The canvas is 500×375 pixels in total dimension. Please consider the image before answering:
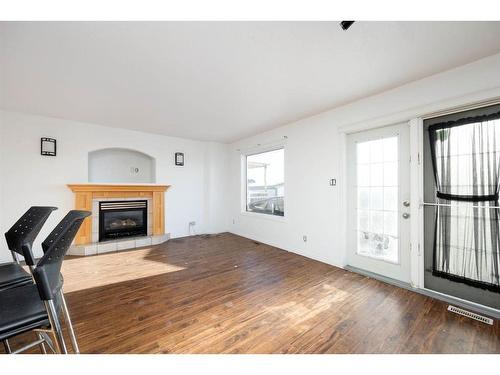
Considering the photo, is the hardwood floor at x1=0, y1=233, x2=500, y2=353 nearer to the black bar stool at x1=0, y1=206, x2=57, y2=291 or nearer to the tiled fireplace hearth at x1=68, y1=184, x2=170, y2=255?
the black bar stool at x1=0, y1=206, x2=57, y2=291

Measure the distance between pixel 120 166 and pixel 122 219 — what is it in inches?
48.3

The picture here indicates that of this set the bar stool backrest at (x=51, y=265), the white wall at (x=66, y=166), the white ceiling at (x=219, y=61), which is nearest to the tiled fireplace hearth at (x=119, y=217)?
the white wall at (x=66, y=166)

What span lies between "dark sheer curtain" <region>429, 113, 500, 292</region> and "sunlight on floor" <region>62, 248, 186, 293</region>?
341 cm

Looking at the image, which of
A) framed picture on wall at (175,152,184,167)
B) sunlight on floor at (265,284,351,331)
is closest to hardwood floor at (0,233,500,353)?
sunlight on floor at (265,284,351,331)

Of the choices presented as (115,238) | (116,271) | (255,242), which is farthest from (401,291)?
(115,238)

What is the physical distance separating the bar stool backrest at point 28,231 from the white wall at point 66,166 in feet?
9.27

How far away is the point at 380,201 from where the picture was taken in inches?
115

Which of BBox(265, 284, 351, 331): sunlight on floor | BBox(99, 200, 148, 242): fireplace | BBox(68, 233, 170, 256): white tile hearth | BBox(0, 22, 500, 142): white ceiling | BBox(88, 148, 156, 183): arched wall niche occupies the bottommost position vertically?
BBox(265, 284, 351, 331): sunlight on floor

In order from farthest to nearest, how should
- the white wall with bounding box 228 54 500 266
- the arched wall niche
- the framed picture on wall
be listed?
1. the framed picture on wall
2. the arched wall niche
3. the white wall with bounding box 228 54 500 266

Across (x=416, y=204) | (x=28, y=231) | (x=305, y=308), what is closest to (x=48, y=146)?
(x=28, y=231)

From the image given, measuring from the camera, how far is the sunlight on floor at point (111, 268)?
277 centimetres

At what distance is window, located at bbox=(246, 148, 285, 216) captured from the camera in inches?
181

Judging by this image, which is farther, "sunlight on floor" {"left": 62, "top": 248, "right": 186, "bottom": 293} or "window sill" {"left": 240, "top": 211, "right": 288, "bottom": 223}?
"window sill" {"left": 240, "top": 211, "right": 288, "bottom": 223}
